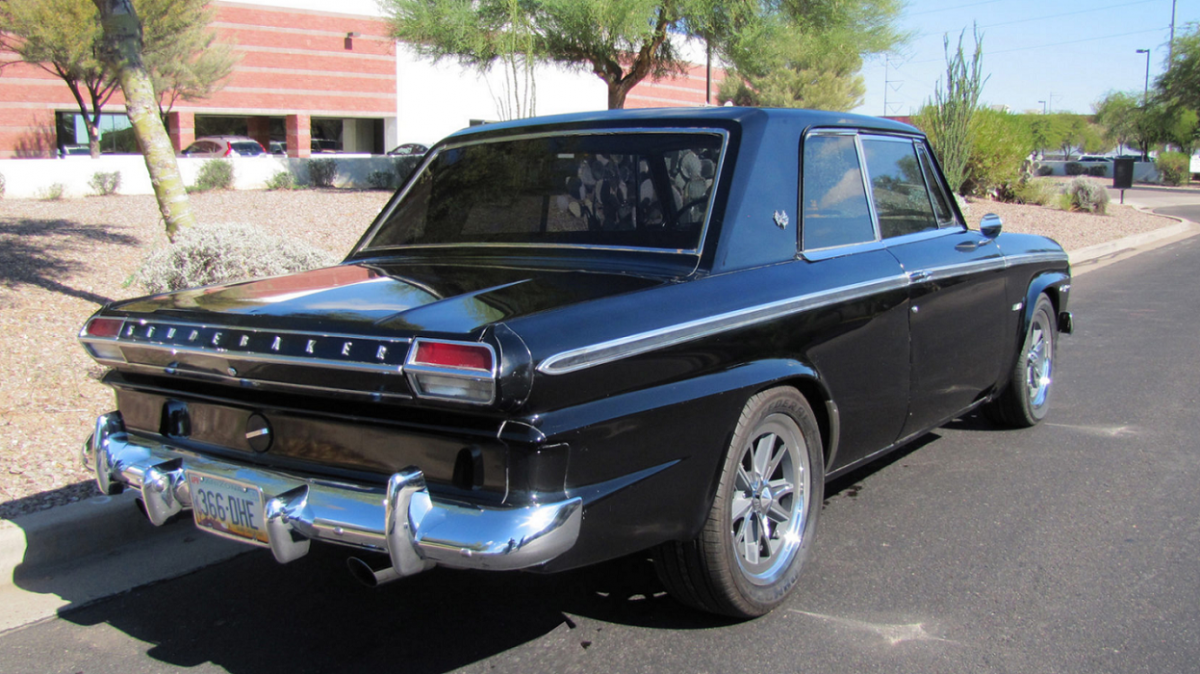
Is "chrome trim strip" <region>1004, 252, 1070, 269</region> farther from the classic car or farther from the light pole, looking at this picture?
the light pole

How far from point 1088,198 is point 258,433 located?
25083mm

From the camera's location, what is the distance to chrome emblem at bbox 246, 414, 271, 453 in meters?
2.94

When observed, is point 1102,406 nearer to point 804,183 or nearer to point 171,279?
point 804,183

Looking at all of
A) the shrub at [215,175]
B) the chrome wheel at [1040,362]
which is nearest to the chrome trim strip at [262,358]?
the chrome wheel at [1040,362]

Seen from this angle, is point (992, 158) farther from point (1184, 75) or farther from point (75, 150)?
point (1184, 75)

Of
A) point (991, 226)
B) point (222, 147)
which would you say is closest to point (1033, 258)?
point (991, 226)

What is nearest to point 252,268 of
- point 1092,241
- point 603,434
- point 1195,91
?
point 603,434

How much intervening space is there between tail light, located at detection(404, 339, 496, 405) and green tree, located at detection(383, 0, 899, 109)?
16.5 m

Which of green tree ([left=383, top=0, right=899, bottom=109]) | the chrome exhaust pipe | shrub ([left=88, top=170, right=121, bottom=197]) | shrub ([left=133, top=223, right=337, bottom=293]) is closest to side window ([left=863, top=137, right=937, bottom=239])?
the chrome exhaust pipe

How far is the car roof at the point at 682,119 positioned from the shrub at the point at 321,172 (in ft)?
68.8

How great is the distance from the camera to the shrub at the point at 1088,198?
2402 cm

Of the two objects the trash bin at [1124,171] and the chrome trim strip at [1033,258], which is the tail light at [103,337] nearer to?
the chrome trim strip at [1033,258]

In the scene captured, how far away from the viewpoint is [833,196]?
12.7 feet

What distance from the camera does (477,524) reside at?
8.14ft
